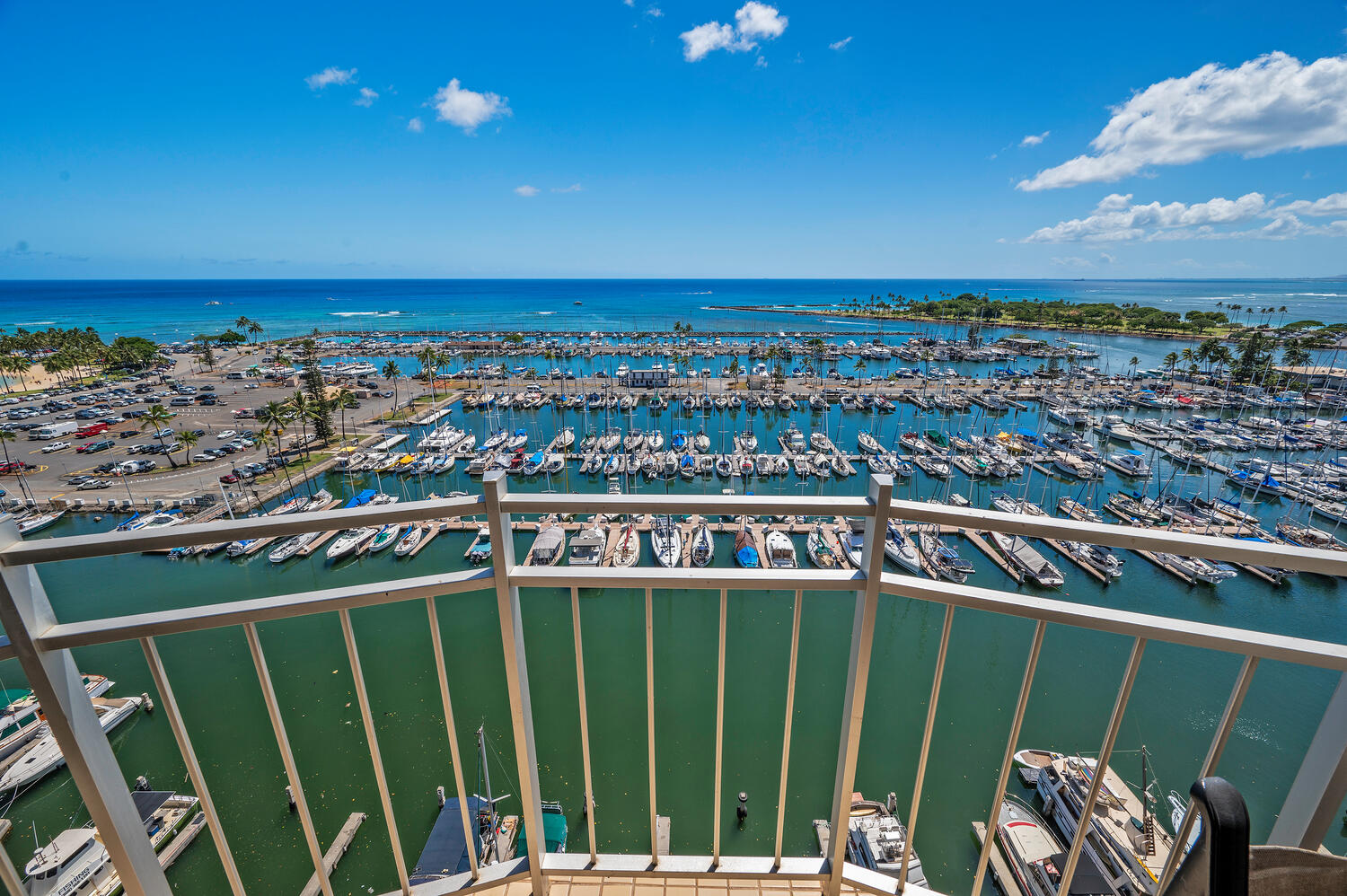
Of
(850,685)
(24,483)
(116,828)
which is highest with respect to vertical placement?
(850,685)

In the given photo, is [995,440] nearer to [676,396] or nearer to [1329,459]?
[1329,459]

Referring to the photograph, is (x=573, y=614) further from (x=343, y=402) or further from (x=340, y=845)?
(x=343, y=402)

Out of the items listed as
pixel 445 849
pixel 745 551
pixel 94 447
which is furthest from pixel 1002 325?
pixel 94 447

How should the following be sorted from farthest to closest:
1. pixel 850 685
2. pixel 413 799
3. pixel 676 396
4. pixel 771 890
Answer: pixel 676 396 → pixel 413 799 → pixel 771 890 → pixel 850 685

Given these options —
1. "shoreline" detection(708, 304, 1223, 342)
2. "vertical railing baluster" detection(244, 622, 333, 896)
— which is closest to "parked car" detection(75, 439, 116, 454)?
Result: "vertical railing baluster" detection(244, 622, 333, 896)

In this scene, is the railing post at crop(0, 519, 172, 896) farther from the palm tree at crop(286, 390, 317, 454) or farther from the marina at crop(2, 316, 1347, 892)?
the palm tree at crop(286, 390, 317, 454)

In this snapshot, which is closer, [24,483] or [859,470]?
[24,483]

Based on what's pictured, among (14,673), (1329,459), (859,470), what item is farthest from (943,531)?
(14,673)
